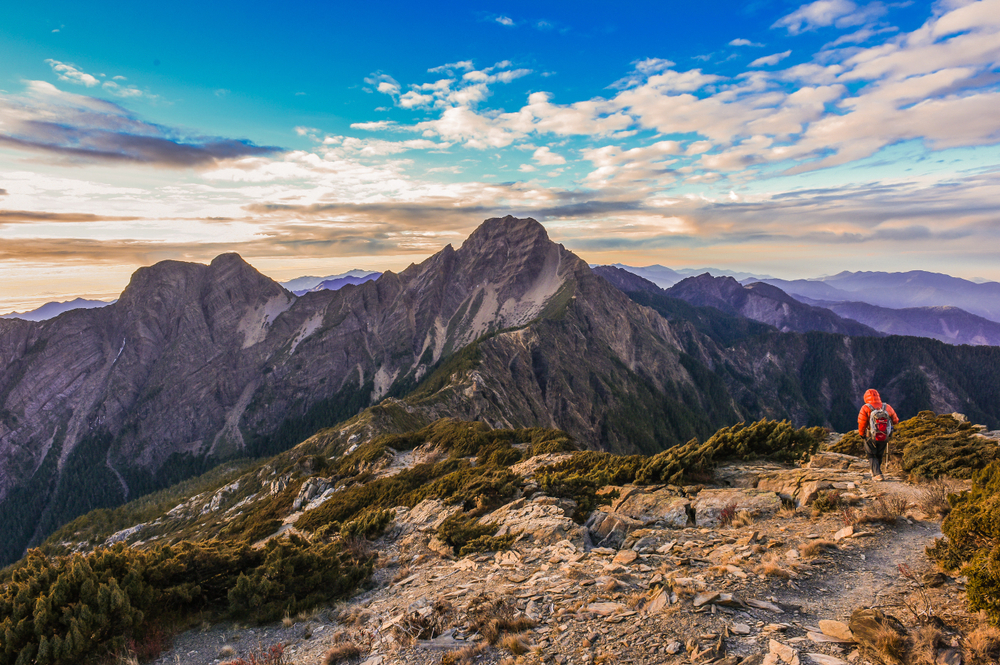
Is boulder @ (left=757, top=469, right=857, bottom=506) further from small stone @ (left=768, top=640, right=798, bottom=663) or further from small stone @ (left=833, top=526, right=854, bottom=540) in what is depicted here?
small stone @ (left=768, top=640, right=798, bottom=663)

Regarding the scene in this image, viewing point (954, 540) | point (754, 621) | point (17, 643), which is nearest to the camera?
point (754, 621)

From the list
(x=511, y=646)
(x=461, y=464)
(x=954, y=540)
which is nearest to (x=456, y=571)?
(x=511, y=646)

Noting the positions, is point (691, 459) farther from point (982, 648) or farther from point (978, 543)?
point (982, 648)

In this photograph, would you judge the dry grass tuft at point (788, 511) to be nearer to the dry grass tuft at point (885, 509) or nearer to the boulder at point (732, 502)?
the boulder at point (732, 502)

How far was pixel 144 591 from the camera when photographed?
12.0 metres

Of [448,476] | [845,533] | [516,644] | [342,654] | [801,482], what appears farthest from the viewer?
[448,476]

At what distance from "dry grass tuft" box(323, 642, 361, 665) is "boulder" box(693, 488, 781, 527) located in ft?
37.3

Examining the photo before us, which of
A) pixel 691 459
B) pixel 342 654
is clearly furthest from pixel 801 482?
pixel 342 654

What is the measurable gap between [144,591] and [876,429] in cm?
2428

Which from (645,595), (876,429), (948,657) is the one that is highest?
(876,429)

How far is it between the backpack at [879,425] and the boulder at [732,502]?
4.25 meters

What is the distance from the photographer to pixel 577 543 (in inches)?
576

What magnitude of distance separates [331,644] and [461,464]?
2577 centimetres

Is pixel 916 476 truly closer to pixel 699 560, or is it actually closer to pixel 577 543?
pixel 699 560
